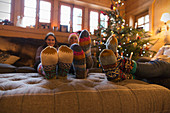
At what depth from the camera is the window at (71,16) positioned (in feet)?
10.1

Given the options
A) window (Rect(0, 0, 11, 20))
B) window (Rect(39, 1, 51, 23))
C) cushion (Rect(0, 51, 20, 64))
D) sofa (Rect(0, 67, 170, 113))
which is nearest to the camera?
sofa (Rect(0, 67, 170, 113))

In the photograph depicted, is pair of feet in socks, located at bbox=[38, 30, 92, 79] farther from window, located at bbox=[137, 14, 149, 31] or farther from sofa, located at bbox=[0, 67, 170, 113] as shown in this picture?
window, located at bbox=[137, 14, 149, 31]

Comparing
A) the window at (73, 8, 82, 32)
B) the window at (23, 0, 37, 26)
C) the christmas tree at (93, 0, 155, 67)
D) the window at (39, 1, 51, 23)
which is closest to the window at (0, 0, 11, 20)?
the window at (23, 0, 37, 26)

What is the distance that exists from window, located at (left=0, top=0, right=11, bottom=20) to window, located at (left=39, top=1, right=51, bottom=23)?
0.70 m

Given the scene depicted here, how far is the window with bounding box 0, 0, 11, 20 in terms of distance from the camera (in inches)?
96.3

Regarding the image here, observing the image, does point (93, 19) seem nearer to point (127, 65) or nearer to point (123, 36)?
point (123, 36)

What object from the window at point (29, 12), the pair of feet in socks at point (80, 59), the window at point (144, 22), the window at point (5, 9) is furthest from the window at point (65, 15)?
the pair of feet in socks at point (80, 59)

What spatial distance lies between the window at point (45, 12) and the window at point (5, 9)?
697mm

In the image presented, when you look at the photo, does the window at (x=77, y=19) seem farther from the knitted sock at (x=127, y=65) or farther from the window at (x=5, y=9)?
the knitted sock at (x=127, y=65)

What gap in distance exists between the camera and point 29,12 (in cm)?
271

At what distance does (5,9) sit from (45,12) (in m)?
0.89

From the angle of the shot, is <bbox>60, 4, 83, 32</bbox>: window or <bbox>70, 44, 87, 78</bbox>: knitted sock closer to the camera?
<bbox>70, 44, 87, 78</bbox>: knitted sock

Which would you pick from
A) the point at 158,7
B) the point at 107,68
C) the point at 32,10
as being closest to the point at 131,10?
the point at 158,7

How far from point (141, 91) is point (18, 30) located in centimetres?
242
